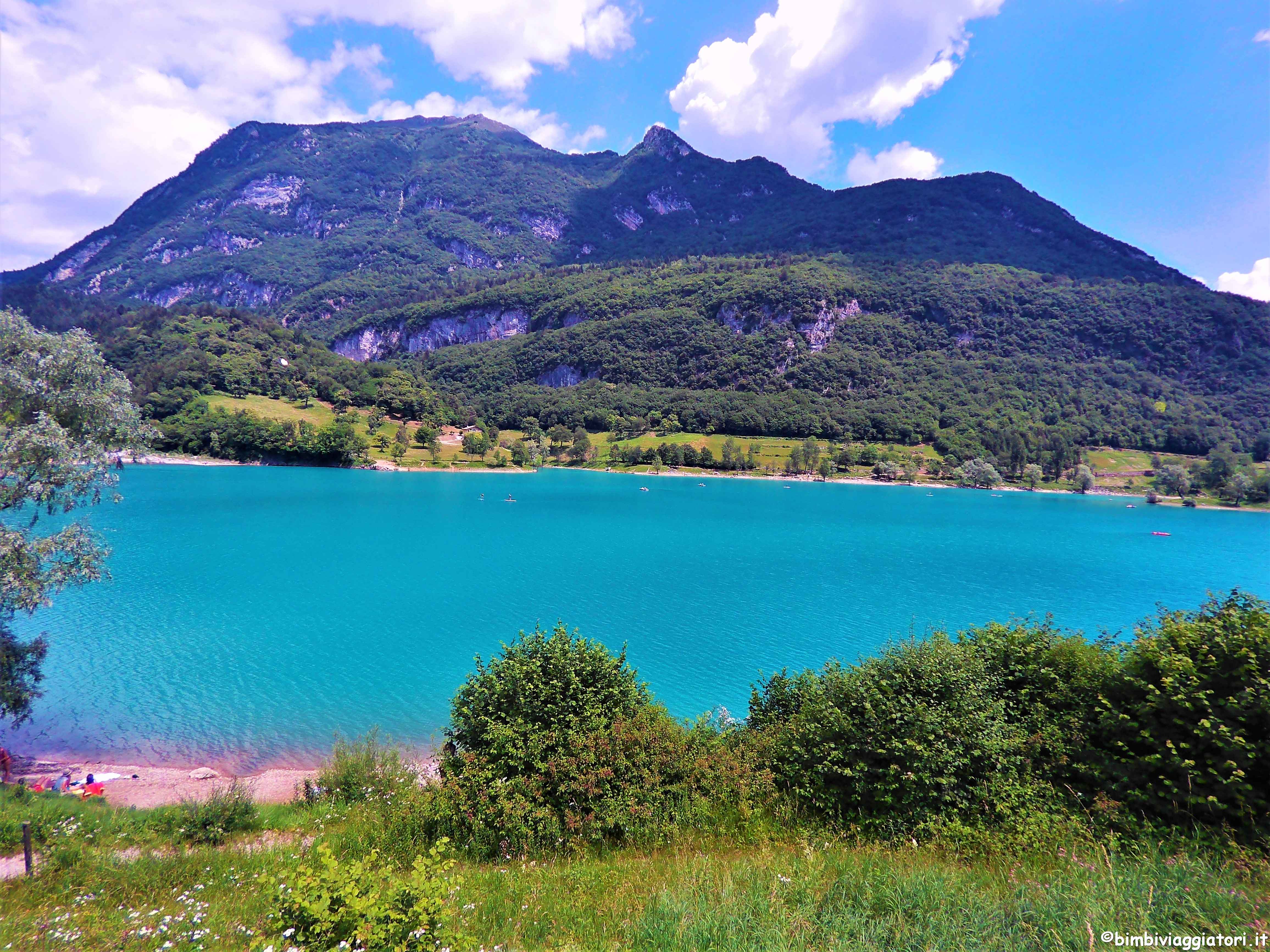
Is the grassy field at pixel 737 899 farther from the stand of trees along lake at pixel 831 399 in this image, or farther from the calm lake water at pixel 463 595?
the stand of trees along lake at pixel 831 399

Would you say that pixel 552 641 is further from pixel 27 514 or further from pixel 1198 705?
pixel 27 514

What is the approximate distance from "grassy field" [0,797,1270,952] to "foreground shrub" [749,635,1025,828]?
2.52ft

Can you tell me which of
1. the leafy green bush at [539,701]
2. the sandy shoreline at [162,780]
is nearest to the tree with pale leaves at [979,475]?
the leafy green bush at [539,701]

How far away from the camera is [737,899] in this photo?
5.09 metres

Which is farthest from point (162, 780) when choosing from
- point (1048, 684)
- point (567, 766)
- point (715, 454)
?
point (715, 454)

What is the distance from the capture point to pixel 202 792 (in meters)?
13.9

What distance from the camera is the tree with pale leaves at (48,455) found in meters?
11.8

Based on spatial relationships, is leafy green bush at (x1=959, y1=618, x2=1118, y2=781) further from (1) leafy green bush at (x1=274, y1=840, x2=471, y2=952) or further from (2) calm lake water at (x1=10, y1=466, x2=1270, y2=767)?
(2) calm lake water at (x1=10, y1=466, x2=1270, y2=767)

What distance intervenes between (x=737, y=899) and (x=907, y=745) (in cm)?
337

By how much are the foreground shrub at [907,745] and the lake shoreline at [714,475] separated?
12296 centimetres

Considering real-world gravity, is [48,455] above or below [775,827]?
above

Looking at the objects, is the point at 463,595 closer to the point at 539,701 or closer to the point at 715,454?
the point at 539,701

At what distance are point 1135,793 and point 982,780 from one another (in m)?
1.59

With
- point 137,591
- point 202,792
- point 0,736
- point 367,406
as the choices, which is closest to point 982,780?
point 202,792
